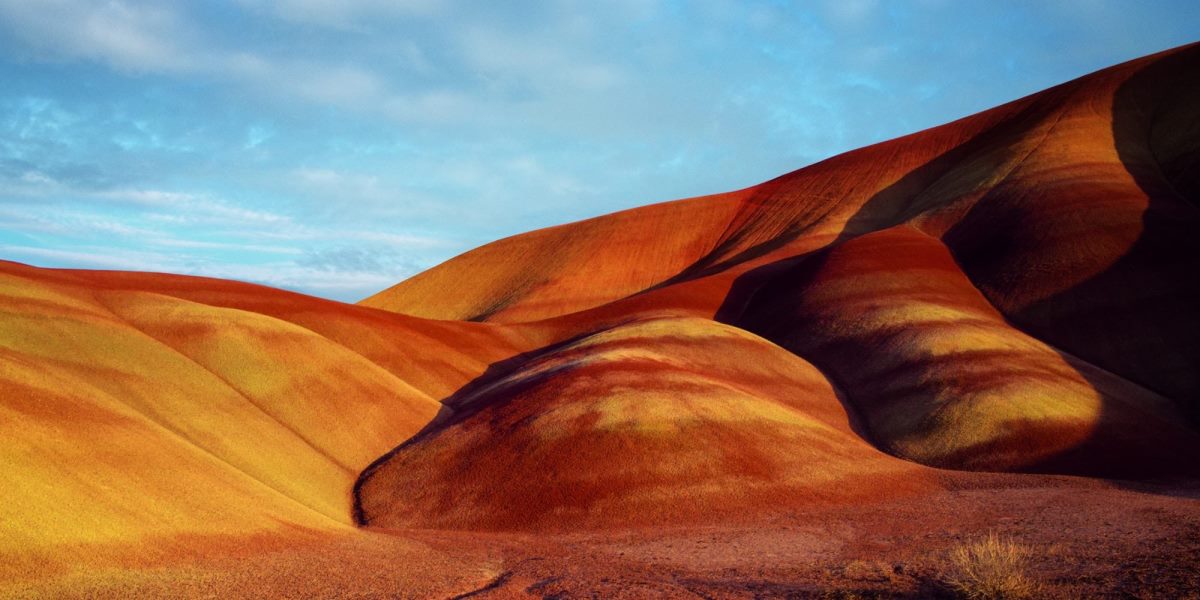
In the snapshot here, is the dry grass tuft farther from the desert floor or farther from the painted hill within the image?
the painted hill

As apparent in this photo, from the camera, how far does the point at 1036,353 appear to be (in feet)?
127

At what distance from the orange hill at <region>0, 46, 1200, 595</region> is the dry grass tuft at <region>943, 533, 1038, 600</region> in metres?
9.02

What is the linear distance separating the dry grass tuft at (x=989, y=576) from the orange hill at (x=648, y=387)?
355 inches

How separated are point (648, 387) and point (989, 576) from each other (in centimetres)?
1870

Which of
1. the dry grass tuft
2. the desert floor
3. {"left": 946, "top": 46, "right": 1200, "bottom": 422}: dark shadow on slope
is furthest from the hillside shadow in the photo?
the dry grass tuft

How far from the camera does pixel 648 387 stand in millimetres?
31312

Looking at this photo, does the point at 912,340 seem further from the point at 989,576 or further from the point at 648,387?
the point at 989,576

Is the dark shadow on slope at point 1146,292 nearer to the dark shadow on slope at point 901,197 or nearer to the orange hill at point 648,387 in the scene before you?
the orange hill at point 648,387

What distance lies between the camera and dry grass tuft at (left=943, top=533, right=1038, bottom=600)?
12773 mm

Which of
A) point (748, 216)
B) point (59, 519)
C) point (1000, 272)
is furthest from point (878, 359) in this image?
point (748, 216)

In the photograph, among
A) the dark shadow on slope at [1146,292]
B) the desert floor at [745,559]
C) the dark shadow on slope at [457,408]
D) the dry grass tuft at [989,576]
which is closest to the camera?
the dry grass tuft at [989,576]

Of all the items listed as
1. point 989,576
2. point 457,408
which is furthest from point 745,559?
point 457,408

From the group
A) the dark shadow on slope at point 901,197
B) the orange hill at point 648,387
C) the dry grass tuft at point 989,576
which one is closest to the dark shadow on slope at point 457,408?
the orange hill at point 648,387

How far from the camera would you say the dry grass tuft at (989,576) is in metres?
12.8
